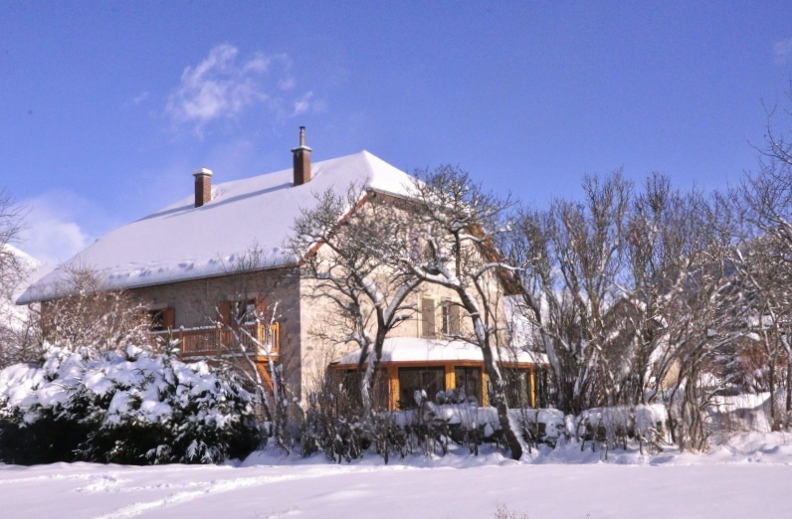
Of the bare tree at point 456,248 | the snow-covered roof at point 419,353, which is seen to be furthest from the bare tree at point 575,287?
the snow-covered roof at point 419,353

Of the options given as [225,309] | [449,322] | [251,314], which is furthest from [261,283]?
[449,322]

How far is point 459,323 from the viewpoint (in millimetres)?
25625

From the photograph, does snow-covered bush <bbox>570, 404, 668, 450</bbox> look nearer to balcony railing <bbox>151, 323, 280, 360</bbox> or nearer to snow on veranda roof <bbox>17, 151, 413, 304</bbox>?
snow on veranda roof <bbox>17, 151, 413, 304</bbox>

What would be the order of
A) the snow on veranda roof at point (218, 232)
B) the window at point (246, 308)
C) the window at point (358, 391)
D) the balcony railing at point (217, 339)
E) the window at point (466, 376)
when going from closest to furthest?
the window at point (358, 391) → the window at point (246, 308) → the balcony railing at point (217, 339) → the snow on veranda roof at point (218, 232) → the window at point (466, 376)

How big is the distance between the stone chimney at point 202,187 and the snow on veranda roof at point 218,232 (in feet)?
1.08

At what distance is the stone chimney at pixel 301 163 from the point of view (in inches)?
1089

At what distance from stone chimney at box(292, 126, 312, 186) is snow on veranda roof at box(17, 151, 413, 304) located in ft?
1.24

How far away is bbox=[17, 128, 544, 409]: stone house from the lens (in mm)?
22328

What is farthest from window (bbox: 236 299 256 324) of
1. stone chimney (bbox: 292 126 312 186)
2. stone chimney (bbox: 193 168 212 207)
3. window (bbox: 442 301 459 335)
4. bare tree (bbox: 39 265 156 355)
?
stone chimney (bbox: 193 168 212 207)

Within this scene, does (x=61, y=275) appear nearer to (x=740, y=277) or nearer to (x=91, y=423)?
(x=91, y=423)

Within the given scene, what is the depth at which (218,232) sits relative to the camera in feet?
86.4

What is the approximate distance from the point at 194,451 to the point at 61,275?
1532 centimetres

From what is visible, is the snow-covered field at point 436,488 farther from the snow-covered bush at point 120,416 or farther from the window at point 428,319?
the window at point 428,319

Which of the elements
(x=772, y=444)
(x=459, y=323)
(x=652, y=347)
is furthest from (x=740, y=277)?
(x=459, y=323)
